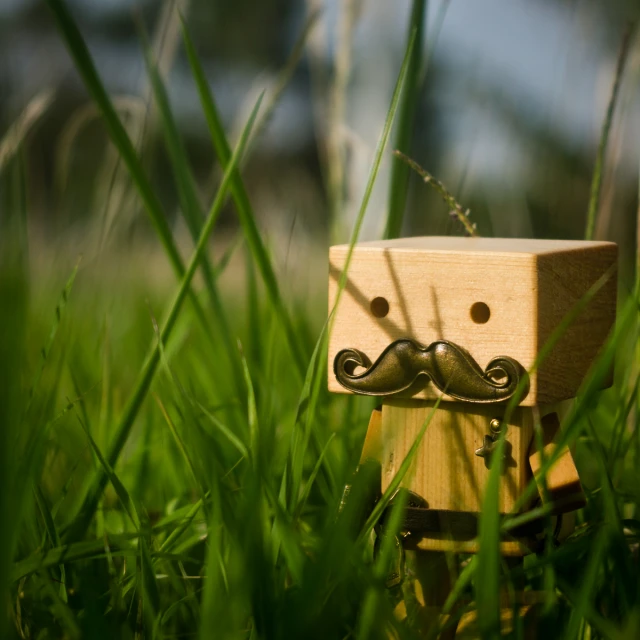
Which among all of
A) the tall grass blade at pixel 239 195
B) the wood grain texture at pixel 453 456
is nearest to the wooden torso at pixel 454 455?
the wood grain texture at pixel 453 456

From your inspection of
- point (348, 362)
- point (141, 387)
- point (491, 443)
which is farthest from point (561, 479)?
point (141, 387)

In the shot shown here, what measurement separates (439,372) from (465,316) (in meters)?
0.04

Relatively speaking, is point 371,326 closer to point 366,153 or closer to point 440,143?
point 366,153

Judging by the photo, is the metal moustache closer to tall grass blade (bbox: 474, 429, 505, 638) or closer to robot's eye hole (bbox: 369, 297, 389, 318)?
robot's eye hole (bbox: 369, 297, 389, 318)

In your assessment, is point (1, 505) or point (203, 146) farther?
point (203, 146)

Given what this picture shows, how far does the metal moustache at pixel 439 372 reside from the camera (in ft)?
1.91

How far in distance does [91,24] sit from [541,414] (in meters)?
3.28

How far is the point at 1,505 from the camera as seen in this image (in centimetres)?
35

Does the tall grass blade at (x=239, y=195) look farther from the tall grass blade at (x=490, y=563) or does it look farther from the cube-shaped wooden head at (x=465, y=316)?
the tall grass blade at (x=490, y=563)

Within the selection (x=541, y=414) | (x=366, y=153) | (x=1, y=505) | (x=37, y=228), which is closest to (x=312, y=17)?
(x=366, y=153)

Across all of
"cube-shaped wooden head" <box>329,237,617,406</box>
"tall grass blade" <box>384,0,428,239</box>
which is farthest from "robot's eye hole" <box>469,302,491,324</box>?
"tall grass blade" <box>384,0,428,239</box>

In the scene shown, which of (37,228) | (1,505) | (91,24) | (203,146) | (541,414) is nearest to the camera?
(1,505)

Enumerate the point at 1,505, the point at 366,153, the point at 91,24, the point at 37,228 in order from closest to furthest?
the point at 1,505, the point at 366,153, the point at 37,228, the point at 91,24

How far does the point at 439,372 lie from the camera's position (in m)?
0.60
